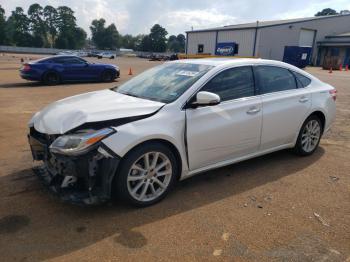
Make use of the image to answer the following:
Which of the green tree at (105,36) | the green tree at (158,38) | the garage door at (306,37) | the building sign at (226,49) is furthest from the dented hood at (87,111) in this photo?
the green tree at (105,36)

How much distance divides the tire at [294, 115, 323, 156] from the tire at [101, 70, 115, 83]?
12.3 m

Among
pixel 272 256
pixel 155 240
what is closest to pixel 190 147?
pixel 155 240

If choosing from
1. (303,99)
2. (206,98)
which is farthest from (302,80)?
(206,98)

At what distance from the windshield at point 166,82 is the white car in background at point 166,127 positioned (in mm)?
15

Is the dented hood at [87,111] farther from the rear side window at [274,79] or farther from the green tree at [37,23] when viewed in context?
the green tree at [37,23]

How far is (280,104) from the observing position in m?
4.78

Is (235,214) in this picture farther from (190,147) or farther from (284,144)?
(284,144)

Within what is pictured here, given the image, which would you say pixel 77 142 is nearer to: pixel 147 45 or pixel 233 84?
pixel 233 84

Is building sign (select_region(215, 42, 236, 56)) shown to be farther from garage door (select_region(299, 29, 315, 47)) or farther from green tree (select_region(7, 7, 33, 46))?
green tree (select_region(7, 7, 33, 46))

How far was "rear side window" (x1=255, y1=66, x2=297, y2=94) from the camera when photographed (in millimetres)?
4703

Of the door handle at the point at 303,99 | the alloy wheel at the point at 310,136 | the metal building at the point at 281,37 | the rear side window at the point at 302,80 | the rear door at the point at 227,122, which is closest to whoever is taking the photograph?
the rear door at the point at 227,122

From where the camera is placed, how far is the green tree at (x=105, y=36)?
129 metres

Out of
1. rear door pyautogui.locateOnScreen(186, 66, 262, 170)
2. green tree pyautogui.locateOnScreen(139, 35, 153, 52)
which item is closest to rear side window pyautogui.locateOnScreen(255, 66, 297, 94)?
rear door pyautogui.locateOnScreen(186, 66, 262, 170)

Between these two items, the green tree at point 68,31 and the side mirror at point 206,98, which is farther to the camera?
the green tree at point 68,31
